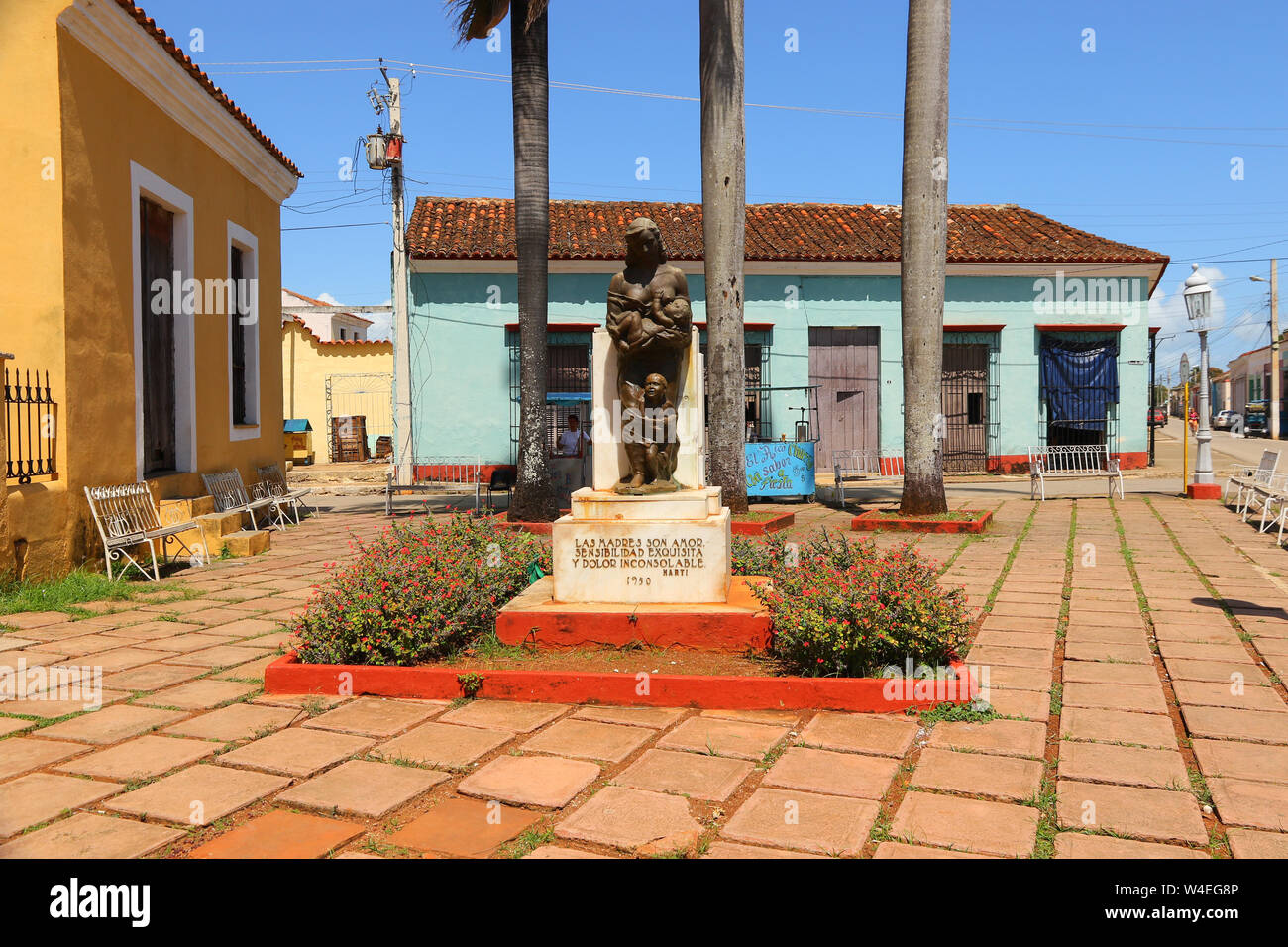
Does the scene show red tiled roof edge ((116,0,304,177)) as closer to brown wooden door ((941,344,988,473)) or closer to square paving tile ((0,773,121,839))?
square paving tile ((0,773,121,839))

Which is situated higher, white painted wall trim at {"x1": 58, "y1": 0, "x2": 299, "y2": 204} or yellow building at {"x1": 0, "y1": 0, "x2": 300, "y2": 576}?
white painted wall trim at {"x1": 58, "y1": 0, "x2": 299, "y2": 204}

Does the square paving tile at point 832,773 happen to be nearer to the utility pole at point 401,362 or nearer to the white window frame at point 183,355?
the white window frame at point 183,355

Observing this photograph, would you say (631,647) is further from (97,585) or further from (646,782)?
(97,585)

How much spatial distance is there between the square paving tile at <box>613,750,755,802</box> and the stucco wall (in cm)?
1483

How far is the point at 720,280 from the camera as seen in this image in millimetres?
→ 10477

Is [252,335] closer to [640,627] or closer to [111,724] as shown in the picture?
[111,724]

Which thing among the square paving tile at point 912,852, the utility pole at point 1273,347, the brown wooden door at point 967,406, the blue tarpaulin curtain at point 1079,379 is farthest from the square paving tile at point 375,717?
the utility pole at point 1273,347

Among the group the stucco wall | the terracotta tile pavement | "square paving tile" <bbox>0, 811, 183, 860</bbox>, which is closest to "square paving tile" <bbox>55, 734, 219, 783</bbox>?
the terracotta tile pavement

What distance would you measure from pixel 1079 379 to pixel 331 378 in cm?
1967

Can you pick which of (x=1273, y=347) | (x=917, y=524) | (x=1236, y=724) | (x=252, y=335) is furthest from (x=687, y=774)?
(x=1273, y=347)

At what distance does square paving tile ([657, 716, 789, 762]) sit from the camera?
3.80 metres

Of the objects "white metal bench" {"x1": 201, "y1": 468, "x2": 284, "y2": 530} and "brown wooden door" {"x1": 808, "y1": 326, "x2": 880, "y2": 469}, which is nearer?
"white metal bench" {"x1": 201, "y1": 468, "x2": 284, "y2": 530}

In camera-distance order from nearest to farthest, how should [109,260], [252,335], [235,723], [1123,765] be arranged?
1. [1123,765]
2. [235,723]
3. [109,260]
4. [252,335]

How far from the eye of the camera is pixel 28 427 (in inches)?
284
